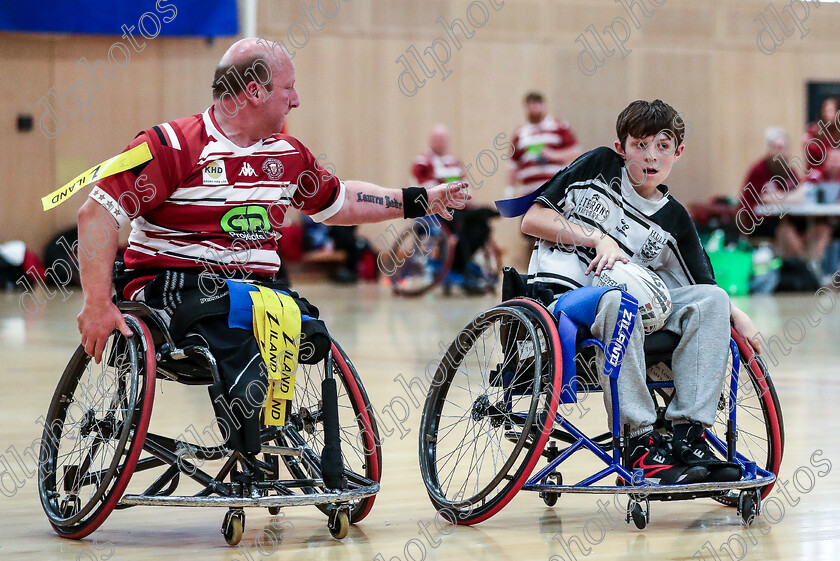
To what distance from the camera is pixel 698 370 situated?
2.79 meters

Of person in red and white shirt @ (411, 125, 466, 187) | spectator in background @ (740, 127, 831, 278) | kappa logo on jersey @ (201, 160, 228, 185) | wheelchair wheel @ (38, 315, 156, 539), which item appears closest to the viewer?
wheelchair wheel @ (38, 315, 156, 539)

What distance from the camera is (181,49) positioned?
40.5 ft

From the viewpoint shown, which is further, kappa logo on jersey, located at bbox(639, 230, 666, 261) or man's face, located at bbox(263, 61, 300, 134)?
kappa logo on jersey, located at bbox(639, 230, 666, 261)

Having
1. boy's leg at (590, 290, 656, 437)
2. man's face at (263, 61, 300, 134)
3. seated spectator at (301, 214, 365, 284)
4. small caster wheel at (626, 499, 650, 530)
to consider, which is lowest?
seated spectator at (301, 214, 365, 284)

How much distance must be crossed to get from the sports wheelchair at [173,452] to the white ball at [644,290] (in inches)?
26.2

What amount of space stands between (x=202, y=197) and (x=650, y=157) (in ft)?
3.63

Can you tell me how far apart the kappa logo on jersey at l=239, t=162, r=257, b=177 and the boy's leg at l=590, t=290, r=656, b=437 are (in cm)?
85

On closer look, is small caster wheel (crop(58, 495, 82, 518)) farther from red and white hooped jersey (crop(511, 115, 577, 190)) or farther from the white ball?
red and white hooped jersey (crop(511, 115, 577, 190))

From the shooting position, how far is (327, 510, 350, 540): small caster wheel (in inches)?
103

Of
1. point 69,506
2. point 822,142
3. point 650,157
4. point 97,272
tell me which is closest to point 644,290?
point 650,157

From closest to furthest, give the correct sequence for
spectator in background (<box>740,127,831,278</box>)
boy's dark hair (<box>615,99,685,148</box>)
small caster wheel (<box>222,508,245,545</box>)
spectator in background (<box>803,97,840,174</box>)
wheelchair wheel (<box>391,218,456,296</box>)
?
small caster wheel (<box>222,508,245,545</box>) < boy's dark hair (<box>615,99,685,148</box>) < wheelchair wheel (<box>391,218,456,296</box>) < spectator in background (<box>740,127,831,278</box>) < spectator in background (<box>803,97,840,174</box>)

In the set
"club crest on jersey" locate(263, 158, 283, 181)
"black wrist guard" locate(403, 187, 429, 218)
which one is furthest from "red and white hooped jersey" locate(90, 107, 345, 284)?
"black wrist guard" locate(403, 187, 429, 218)

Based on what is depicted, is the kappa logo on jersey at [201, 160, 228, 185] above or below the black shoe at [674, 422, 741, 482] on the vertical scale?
above

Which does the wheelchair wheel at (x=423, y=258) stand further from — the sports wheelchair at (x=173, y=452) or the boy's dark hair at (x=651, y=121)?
the sports wheelchair at (x=173, y=452)
